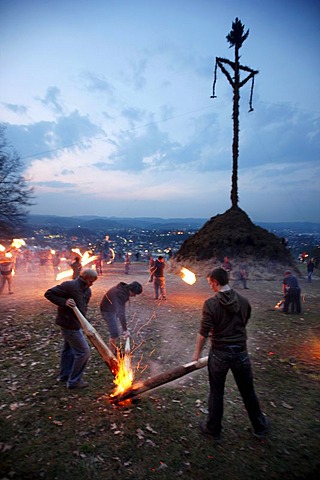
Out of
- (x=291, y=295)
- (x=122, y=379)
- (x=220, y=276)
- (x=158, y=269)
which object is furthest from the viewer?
(x=158, y=269)

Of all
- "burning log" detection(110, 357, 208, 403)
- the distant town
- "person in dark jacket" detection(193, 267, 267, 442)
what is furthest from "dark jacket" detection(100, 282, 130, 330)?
the distant town

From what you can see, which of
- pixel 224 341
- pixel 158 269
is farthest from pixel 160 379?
pixel 158 269

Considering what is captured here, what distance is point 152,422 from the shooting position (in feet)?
16.6

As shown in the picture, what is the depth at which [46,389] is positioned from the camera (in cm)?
601

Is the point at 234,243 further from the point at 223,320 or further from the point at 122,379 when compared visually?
the point at 223,320

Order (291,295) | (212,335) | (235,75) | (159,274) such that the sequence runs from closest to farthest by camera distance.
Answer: (212,335)
(291,295)
(159,274)
(235,75)

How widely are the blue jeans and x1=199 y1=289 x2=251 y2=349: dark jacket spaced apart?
2.76m

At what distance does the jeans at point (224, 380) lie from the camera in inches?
171

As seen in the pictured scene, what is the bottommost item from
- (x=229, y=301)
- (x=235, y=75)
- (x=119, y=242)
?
(x=119, y=242)

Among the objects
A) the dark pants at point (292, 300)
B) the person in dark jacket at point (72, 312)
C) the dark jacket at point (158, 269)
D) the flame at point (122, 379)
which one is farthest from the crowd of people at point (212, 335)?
the dark pants at point (292, 300)

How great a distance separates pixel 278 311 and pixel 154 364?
8.35 metres

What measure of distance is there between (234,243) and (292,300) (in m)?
11.2

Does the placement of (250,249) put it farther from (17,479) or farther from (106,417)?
(17,479)

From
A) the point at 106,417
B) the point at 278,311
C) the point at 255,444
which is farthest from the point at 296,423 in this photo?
the point at 278,311
